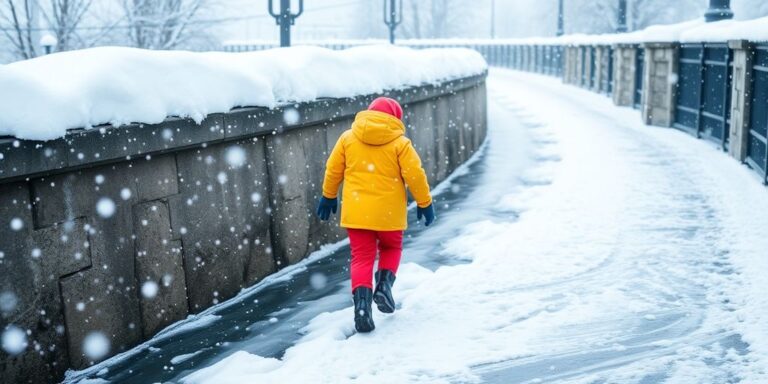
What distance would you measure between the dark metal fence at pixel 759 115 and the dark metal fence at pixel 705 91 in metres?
1.46

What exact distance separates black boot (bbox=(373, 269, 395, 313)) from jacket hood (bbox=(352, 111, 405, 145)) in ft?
2.52

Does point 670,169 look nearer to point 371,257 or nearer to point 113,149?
point 371,257

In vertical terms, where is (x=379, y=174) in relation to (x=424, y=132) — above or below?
above

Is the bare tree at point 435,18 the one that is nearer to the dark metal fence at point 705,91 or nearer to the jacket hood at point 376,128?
the dark metal fence at point 705,91

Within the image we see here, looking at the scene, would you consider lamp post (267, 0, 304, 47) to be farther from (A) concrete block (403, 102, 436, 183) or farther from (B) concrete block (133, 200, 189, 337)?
(B) concrete block (133, 200, 189, 337)

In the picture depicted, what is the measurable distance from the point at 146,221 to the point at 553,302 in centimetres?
240

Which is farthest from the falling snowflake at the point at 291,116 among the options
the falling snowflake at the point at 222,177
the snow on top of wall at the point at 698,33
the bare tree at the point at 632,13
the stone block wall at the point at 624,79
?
the bare tree at the point at 632,13

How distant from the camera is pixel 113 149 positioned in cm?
434

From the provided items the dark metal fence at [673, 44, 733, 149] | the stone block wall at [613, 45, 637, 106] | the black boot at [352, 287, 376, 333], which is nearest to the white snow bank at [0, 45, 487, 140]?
the black boot at [352, 287, 376, 333]

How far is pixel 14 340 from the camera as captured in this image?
12.5ft

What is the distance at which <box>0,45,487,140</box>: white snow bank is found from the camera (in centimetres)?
391

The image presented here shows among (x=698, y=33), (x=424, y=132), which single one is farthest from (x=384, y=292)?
(x=698, y=33)

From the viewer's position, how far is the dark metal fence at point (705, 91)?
1197 cm

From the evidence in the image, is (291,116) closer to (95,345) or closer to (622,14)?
(95,345)
